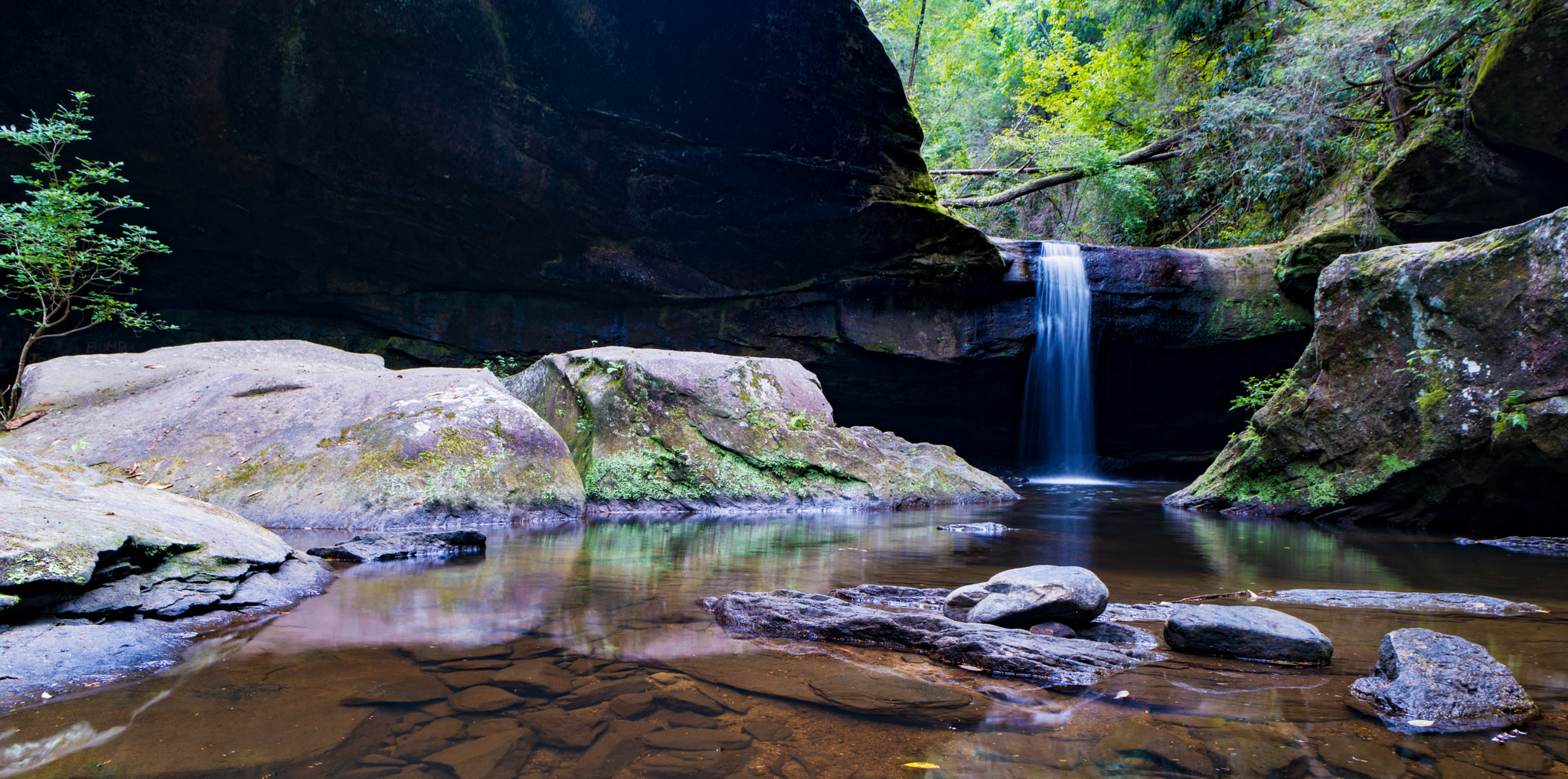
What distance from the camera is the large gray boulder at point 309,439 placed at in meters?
5.53

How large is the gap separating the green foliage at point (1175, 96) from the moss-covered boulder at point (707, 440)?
29.1 feet

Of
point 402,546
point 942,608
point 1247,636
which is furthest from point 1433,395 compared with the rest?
point 402,546

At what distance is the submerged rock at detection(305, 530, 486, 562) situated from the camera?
4102mm

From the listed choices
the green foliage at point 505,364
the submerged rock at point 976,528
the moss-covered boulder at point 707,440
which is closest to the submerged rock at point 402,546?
the moss-covered boulder at point 707,440

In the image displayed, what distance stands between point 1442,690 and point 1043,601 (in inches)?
44.4

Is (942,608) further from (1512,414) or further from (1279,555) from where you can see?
(1512,414)

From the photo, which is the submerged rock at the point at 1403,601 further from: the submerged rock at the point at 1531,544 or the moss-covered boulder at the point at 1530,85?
the moss-covered boulder at the point at 1530,85

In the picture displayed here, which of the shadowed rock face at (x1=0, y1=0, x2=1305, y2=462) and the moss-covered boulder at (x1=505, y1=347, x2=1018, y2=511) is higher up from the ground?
the shadowed rock face at (x1=0, y1=0, x2=1305, y2=462)

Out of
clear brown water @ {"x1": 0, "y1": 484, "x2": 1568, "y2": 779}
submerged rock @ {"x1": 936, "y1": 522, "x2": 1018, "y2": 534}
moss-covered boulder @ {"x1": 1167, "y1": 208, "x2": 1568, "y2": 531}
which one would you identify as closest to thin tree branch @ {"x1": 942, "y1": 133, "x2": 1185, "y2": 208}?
moss-covered boulder @ {"x1": 1167, "y1": 208, "x2": 1568, "y2": 531}

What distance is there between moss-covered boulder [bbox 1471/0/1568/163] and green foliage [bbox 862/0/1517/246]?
2.99ft

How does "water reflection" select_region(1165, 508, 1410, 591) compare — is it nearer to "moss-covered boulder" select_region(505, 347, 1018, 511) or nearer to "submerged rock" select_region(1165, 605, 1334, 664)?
"submerged rock" select_region(1165, 605, 1334, 664)

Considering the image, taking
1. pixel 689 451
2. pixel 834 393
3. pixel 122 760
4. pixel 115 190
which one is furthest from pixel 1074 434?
pixel 115 190

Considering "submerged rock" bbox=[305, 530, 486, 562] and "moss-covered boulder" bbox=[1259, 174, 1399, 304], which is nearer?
"submerged rock" bbox=[305, 530, 486, 562]

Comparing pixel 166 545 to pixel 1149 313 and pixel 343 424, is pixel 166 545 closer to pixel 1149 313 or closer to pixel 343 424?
pixel 343 424
